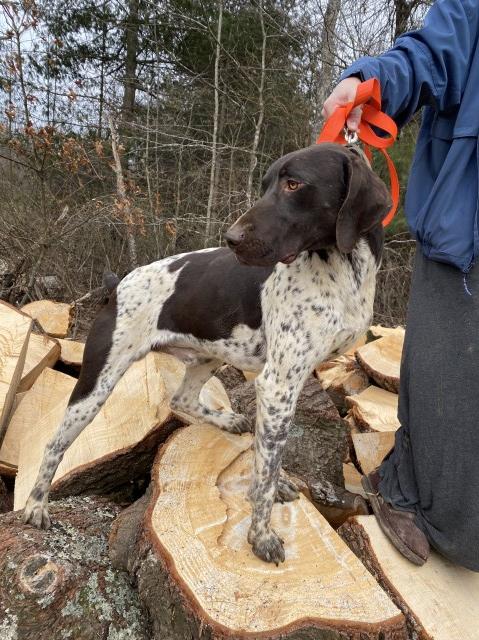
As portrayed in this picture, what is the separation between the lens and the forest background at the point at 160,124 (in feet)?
23.9

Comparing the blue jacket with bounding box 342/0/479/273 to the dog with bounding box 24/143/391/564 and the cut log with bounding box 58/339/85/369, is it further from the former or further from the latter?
the cut log with bounding box 58/339/85/369

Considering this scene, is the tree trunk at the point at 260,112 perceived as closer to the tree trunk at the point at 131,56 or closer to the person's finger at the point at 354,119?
the tree trunk at the point at 131,56

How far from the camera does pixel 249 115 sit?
10594mm

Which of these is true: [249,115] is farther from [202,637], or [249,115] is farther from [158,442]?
[202,637]

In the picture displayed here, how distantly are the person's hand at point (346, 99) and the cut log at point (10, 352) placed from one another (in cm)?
283

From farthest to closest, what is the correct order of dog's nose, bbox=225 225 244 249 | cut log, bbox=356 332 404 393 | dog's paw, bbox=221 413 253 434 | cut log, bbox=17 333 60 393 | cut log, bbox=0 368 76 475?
cut log, bbox=356 332 404 393 → cut log, bbox=17 333 60 393 → cut log, bbox=0 368 76 475 → dog's paw, bbox=221 413 253 434 → dog's nose, bbox=225 225 244 249

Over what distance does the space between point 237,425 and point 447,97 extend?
212cm

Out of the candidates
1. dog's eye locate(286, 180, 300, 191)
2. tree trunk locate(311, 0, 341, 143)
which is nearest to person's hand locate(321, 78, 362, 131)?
dog's eye locate(286, 180, 300, 191)

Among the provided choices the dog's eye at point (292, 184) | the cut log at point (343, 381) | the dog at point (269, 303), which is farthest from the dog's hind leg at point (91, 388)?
the cut log at point (343, 381)

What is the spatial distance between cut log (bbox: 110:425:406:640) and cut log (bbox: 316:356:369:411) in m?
2.03

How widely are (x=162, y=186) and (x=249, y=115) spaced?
2.36 m

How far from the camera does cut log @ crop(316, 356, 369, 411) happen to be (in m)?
4.51

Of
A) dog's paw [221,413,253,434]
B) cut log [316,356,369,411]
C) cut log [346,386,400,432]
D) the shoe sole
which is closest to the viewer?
the shoe sole

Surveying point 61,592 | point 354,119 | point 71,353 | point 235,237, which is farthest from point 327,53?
point 61,592
